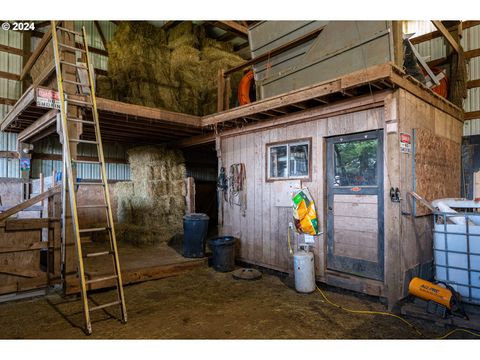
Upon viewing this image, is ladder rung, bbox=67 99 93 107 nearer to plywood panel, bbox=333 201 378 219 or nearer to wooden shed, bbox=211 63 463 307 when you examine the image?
wooden shed, bbox=211 63 463 307

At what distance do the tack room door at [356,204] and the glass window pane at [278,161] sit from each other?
0.89 metres

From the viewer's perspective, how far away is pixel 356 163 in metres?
4.77

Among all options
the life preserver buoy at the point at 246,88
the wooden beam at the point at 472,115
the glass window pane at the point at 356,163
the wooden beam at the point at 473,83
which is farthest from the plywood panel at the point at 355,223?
the wooden beam at the point at 473,83

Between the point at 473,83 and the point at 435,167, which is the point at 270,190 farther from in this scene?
the point at 473,83

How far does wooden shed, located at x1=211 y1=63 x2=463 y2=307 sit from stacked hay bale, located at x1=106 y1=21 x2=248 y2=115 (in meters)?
2.86

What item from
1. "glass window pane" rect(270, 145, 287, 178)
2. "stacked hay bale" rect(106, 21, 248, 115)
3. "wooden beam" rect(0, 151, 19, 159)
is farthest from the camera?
"wooden beam" rect(0, 151, 19, 159)

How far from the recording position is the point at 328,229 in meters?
5.08

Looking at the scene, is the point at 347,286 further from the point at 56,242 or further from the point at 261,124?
the point at 56,242

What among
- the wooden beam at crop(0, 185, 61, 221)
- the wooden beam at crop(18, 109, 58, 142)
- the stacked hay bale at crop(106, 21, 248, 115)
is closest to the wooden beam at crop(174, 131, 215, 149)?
the stacked hay bale at crop(106, 21, 248, 115)

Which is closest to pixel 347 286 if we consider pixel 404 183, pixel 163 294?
pixel 404 183

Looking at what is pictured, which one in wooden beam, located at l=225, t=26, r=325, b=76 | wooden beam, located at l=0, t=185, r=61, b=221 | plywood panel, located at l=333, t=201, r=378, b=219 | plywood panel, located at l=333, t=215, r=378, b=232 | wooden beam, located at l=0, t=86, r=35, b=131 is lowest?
plywood panel, located at l=333, t=215, r=378, b=232

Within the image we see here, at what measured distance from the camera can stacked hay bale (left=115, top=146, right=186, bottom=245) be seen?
7.88 m

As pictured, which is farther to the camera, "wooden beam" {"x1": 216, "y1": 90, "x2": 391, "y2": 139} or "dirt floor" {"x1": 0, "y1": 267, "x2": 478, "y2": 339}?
"wooden beam" {"x1": 216, "y1": 90, "x2": 391, "y2": 139}
